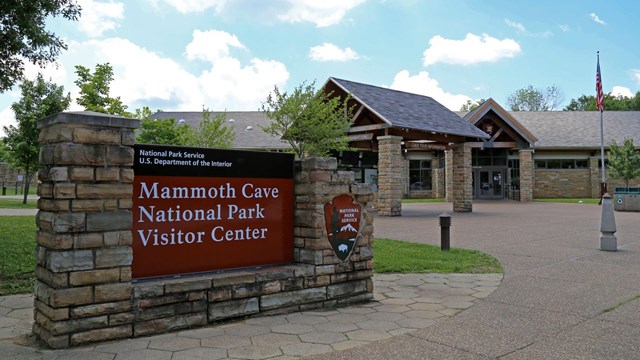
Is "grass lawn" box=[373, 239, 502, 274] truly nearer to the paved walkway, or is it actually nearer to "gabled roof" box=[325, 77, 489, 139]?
the paved walkway

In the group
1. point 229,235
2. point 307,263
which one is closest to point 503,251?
point 307,263

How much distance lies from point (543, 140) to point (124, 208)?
38.9 meters

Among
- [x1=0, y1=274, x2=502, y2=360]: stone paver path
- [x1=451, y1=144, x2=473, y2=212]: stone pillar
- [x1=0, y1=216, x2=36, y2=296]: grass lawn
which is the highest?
[x1=451, y1=144, x2=473, y2=212]: stone pillar

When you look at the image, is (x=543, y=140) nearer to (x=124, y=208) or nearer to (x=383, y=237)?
(x=383, y=237)

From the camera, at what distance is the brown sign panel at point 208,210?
4.55 m

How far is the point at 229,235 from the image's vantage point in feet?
16.7

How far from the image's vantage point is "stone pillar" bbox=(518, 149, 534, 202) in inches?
1298

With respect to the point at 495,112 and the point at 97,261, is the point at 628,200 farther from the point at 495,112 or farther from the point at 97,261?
the point at 97,261

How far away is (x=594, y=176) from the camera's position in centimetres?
3744

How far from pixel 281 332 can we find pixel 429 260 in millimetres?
4694

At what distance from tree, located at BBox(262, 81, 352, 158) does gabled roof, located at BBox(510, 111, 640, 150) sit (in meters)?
23.2

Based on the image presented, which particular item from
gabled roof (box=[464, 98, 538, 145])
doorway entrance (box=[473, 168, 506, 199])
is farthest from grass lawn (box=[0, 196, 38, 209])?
doorway entrance (box=[473, 168, 506, 199])

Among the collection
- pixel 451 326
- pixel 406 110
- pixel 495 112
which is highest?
pixel 495 112

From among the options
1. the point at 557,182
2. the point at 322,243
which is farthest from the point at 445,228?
the point at 557,182
